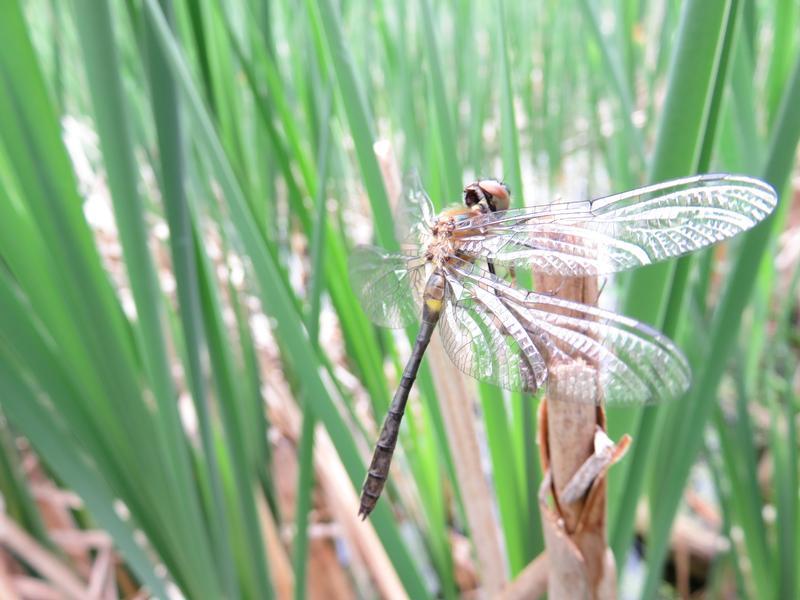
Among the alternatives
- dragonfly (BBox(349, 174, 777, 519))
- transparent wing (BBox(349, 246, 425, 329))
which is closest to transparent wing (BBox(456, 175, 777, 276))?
dragonfly (BBox(349, 174, 777, 519))

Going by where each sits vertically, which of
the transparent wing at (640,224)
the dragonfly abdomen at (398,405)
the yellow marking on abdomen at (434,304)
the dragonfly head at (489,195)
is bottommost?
the dragonfly abdomen at (398,405)

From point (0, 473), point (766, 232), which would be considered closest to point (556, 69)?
point (766, 232)

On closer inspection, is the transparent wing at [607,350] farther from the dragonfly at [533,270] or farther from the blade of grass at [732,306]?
the blade of grass at [732,306]

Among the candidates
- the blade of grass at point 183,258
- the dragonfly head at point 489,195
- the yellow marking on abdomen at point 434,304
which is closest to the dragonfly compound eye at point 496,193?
the dragonfly head at point 489,195

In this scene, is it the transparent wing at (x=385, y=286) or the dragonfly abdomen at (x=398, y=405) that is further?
the transparent wing at (x=385, y=286)

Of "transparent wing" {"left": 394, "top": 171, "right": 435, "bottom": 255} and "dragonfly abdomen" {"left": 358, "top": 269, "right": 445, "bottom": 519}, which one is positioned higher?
"transparent wing" {"left": 394, "top": 171, "right": 435, "bottom": 255}

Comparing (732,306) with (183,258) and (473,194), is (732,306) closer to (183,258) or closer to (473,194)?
(473,194)

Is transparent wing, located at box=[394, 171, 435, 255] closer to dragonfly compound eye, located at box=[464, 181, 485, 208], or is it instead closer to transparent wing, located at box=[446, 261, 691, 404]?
dragonfly compound eye, located at box=[464, 181, 485, 208]
